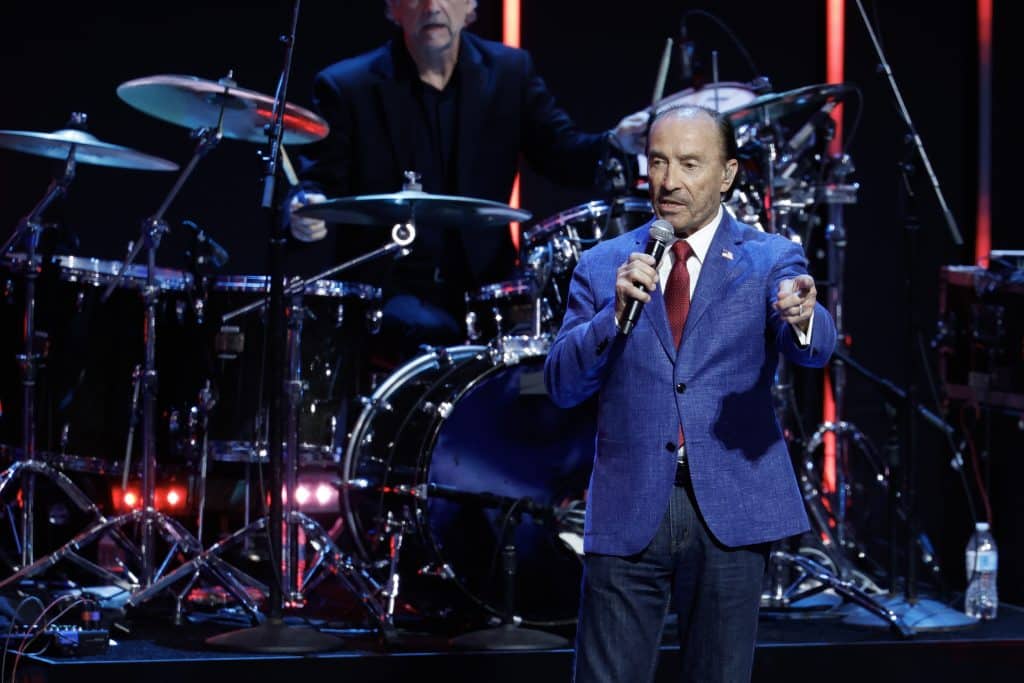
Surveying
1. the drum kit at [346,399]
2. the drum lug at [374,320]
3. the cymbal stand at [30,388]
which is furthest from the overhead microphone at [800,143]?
the cymbal stand at [30,388]

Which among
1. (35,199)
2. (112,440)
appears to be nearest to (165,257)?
(35,199)

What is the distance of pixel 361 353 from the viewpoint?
5.33 m

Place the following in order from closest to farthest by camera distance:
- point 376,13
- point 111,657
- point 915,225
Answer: point 111,657 → point 915,225 → point 376,13

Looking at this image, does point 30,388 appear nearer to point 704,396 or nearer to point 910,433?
point 704,396

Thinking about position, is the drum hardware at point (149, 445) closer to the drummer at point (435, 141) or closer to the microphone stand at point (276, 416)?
the microphone stand at point (276, 416)

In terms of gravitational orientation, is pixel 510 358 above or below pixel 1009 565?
above

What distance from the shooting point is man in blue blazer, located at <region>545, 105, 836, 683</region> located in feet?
9.04

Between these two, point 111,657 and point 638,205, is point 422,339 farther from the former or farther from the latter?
point 111,657

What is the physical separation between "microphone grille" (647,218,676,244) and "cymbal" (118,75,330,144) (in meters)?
2.45

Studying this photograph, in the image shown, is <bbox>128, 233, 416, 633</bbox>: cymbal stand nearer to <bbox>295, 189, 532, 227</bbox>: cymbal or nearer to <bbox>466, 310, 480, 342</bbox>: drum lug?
<bbox>295, 189, 532, 227</bbox>: cymbal

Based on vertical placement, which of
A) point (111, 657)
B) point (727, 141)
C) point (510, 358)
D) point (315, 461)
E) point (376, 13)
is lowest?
point (111, 657)

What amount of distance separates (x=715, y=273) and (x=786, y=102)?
246 cm

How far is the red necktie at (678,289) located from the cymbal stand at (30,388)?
2820mm

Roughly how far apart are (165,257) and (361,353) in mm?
1579
